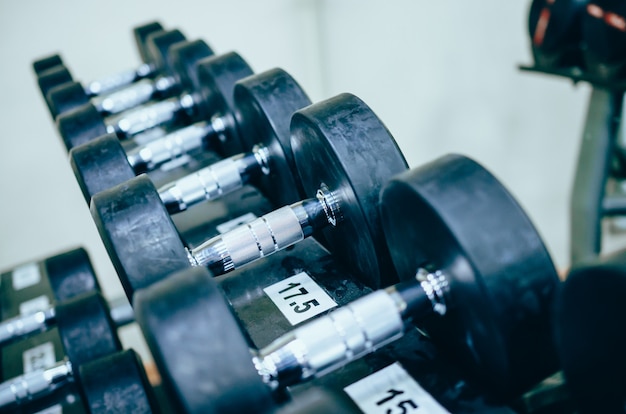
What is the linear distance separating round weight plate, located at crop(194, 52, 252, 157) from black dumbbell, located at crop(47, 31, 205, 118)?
3.3 inches

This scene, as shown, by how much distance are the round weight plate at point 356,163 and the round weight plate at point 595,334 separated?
0.20 meters

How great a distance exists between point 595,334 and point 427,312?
0.15 m

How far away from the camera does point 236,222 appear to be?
72 centimetres

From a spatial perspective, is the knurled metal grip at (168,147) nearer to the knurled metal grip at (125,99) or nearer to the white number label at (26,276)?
the knurled metal grip at (125,99)

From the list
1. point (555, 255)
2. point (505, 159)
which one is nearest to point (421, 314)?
point (505, 159)

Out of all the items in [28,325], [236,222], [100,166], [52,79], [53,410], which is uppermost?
[52,79]

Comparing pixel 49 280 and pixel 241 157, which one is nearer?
pixel 241 157

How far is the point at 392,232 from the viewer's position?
50cm

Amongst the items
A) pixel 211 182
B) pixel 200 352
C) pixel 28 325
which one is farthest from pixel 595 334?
pixel 28 325

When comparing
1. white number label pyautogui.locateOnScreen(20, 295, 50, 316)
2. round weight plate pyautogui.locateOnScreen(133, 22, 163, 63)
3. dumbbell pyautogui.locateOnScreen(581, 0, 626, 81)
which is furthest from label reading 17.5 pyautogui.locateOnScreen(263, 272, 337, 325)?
dumbbell pyautogui.locateOnScreen(581, 0, 626, 81)

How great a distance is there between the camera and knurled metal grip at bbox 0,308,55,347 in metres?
0.75

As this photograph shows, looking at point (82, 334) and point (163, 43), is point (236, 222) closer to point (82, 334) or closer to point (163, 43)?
point (82, 334)

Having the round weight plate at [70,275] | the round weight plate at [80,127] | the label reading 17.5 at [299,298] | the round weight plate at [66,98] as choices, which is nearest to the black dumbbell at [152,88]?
the round weight plate at [66,98]

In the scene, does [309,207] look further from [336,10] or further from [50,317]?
[336,10]
